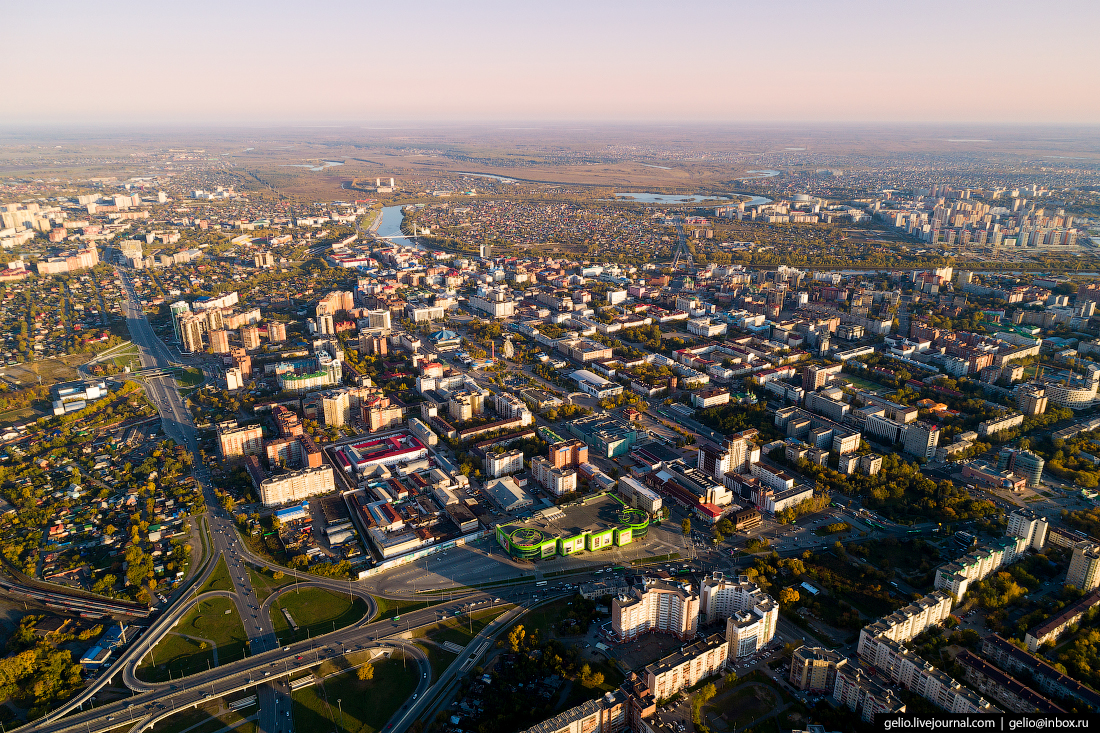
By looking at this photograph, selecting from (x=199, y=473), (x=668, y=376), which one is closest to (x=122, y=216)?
(x=199, y=473)

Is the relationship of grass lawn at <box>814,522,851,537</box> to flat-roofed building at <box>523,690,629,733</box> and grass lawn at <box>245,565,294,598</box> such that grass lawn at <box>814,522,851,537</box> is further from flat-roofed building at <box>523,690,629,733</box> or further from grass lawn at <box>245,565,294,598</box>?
grass lawn at <box>245,565,294,598</box>

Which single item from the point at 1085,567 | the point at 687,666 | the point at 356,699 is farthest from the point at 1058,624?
the point at 356,699

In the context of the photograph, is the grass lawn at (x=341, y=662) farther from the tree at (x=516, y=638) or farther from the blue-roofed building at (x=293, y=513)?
the blue-roofed building at (x=293, y=513)

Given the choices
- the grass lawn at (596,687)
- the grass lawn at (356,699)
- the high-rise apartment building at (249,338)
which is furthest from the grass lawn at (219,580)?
the high-rise apartment building at (249,338)

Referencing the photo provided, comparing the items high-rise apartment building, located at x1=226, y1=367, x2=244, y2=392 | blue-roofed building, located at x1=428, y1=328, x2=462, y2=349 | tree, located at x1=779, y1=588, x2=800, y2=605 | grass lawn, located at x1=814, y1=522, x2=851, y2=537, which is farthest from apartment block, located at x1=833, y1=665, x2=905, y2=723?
high-rise apartment building, located at x1=226, y1=367, x2=244, y2=392

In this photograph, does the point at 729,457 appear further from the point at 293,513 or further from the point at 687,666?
the point at 293,513

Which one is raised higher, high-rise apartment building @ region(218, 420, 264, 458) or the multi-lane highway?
high-rise apartment building @ region(218, 420, 264, 458)
